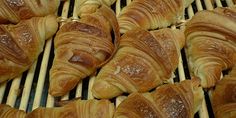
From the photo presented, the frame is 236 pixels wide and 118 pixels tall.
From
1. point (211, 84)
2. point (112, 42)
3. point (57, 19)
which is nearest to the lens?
point (211, 84)

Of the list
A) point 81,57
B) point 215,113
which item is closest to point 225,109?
point 215,113

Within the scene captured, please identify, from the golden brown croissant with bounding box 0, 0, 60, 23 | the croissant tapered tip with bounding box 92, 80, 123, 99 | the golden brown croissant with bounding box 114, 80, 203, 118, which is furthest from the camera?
the golden brown croissant with bounding box 0, 0, 60, 23

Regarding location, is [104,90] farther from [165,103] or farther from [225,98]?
[225,98]

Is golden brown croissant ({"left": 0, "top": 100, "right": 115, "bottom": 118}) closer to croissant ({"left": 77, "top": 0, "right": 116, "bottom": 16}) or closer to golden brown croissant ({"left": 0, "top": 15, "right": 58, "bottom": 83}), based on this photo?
golden brown croissant ({"left": 0, "top": 15, "right": 58, "bottom": 83})

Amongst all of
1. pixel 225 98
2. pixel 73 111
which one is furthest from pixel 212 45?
pixel 73 111

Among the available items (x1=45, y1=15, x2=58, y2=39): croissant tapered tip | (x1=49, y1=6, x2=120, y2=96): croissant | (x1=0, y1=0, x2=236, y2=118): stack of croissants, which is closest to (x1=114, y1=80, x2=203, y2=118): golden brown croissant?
(x1=0, y1=0, x2=236, y2=118): stack of croissants

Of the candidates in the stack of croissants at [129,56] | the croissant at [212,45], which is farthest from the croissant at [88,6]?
the croissant at [212,45]

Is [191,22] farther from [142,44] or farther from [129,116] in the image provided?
[129,116]
